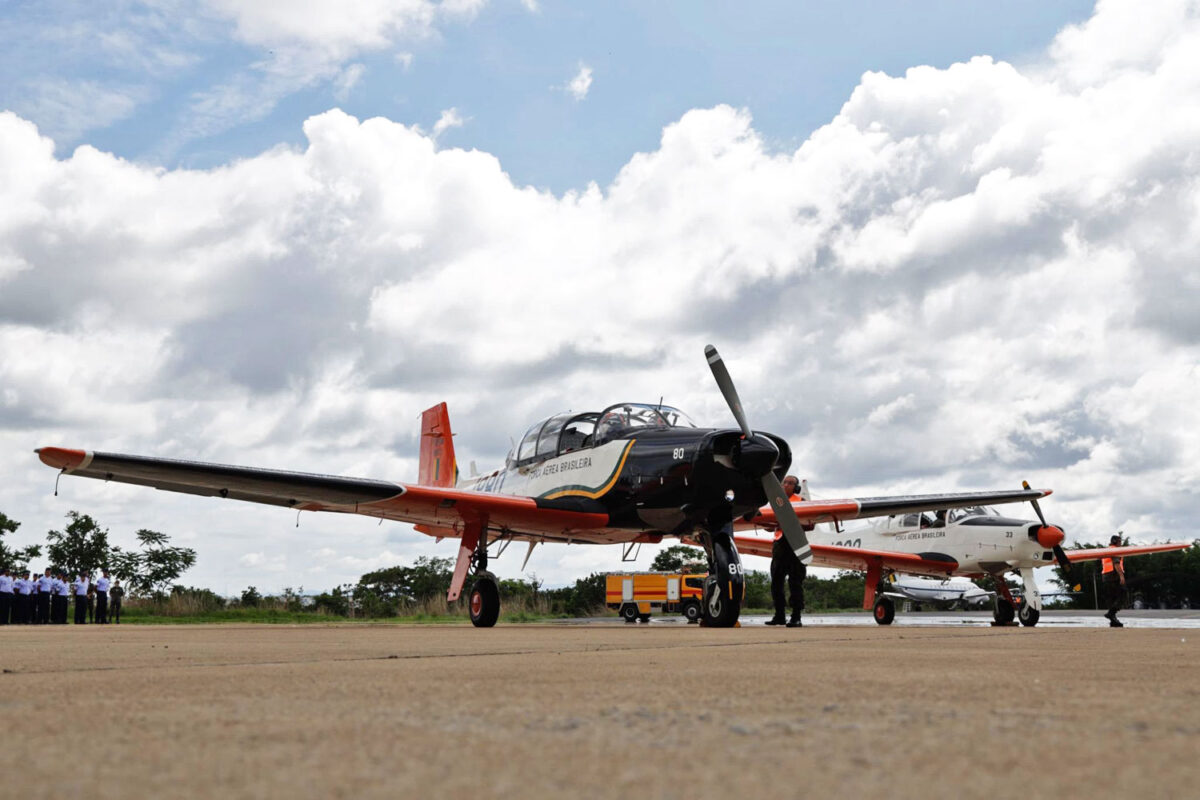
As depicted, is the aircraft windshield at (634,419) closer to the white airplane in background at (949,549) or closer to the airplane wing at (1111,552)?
the white airplane in background at (949,549)

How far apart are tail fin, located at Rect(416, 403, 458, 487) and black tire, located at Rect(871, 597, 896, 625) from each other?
9.56 meters

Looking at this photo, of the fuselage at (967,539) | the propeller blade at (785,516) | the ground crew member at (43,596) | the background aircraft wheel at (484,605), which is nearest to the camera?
the propeller blade at (785,516)

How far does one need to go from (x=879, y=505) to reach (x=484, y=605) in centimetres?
805

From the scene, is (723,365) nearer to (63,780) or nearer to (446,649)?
(446,649)

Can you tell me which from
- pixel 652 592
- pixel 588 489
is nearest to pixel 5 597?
pixel 652 592

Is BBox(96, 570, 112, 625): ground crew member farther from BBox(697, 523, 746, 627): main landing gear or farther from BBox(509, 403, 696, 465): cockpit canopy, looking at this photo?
BBox(697, 523, 746, 627): main landing gear

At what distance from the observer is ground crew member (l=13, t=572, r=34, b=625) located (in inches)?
1073

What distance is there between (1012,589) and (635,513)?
11.7 m

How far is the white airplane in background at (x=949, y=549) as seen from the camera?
67.9 ft

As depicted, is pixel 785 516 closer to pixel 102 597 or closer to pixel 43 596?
pixel 102 597

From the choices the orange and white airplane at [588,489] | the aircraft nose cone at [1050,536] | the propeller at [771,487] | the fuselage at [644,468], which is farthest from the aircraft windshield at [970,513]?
the fuselage at [644,468]

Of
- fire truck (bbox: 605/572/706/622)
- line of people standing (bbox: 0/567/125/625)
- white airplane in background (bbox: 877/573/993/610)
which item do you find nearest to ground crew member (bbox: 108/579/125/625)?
line of people standing (bbox: 0/567/125/625)

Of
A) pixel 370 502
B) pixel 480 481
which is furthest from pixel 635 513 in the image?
pixel 480 481

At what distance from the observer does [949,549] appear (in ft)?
72.6
